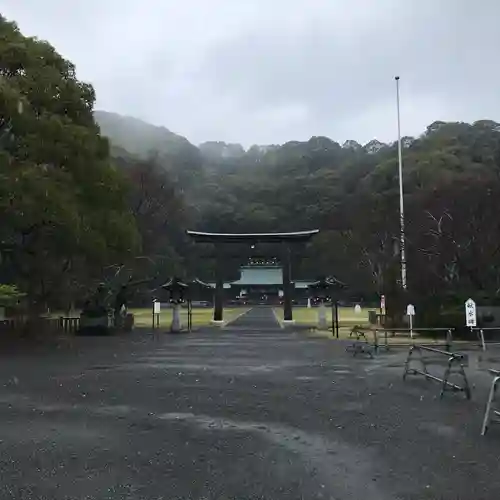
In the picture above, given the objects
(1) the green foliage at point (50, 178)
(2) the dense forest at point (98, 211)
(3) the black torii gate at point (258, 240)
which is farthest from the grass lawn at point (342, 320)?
(1) the green foliage at point (50, 178)

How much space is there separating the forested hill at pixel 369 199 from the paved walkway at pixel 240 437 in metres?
14.1

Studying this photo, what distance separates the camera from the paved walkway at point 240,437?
4648mm

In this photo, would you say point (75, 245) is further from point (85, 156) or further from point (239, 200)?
point (239, 200)

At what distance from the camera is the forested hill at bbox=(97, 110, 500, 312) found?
24.6m

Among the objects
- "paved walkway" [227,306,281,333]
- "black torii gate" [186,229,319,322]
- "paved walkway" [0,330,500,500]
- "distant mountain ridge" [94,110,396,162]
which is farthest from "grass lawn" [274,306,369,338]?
"distant mountain ridge" [94,110,396,162]

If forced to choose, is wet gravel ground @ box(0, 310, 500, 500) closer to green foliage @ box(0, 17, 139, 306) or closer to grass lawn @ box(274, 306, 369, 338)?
green foliage @ box(0, 17, 139, 306)

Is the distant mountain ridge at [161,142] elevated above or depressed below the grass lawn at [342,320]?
above

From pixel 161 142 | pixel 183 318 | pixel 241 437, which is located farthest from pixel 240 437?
pixel 161 142

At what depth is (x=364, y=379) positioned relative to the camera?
11.2 m

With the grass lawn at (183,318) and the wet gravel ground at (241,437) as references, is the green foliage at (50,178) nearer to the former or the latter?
the wet gravel ground at (241,437)

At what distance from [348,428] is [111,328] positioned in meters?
22.5

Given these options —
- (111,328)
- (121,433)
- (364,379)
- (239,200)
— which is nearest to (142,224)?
(111,328)

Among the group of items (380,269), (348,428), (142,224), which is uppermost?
(142,224)

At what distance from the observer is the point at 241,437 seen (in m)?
6.38
